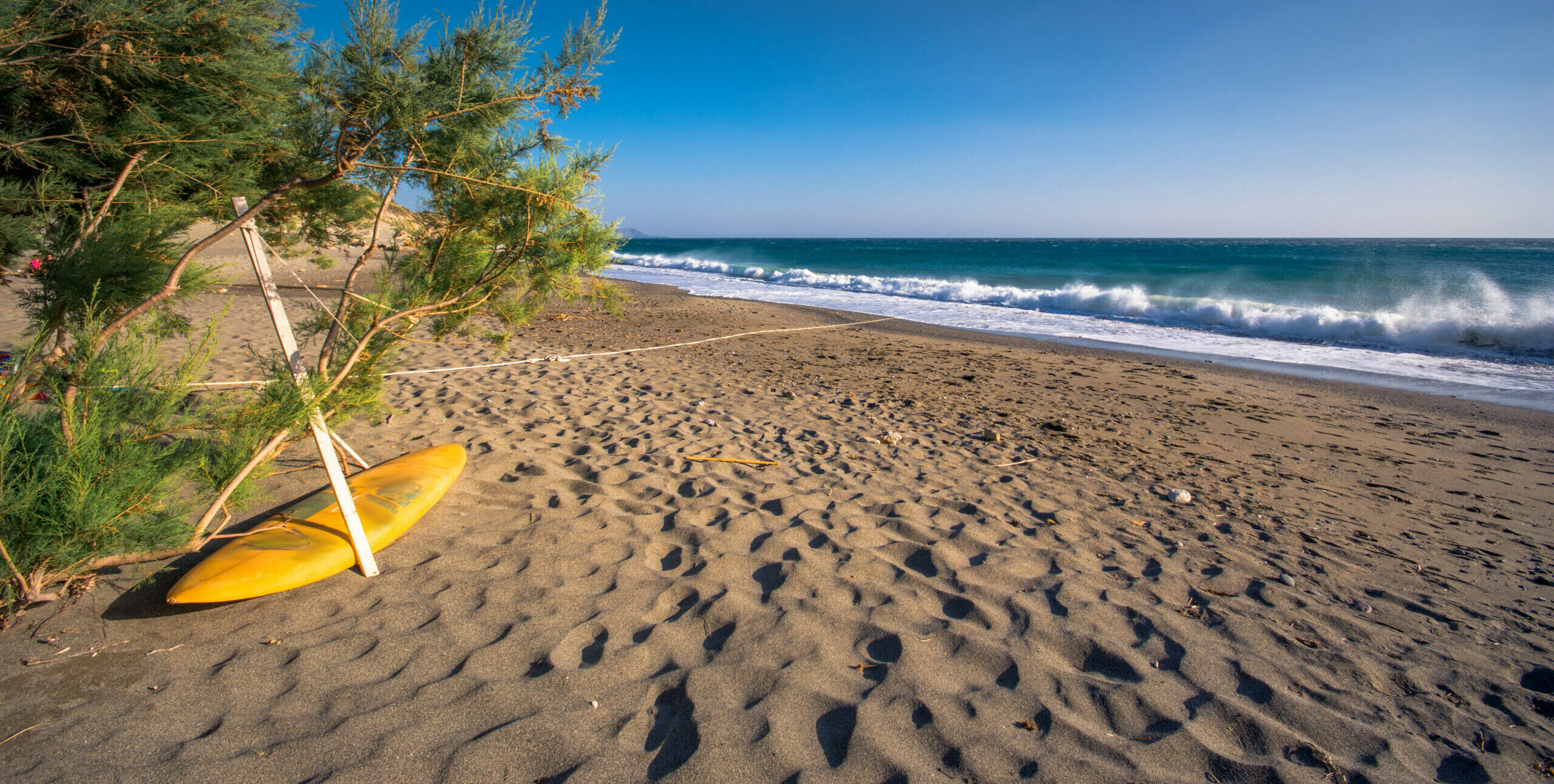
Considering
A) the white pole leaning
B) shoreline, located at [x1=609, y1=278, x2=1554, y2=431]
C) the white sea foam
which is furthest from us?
the white sea foam

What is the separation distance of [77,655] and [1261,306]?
65.9 ft

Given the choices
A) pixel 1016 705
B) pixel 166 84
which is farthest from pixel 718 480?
pixel 166 84

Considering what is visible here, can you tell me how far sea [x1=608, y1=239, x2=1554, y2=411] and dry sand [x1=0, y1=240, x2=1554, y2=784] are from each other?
169 centimetres

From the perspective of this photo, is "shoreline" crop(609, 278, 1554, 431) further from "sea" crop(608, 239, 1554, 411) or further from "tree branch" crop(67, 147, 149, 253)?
"tree branch" crop(67, 147, 149, 253)

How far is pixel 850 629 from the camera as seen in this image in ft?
9.37

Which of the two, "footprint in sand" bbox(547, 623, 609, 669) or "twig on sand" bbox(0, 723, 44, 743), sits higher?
"twig on sand" bbox(0, 723, 44, 743)

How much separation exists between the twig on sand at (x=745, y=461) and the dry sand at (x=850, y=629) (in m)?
0.08

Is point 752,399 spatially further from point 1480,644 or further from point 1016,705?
point 1480,644

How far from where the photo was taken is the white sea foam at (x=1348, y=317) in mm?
11398

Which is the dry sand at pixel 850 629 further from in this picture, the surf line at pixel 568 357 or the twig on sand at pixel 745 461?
the surf line at pixel 568 357

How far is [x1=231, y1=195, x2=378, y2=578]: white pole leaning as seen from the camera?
2.88 metres

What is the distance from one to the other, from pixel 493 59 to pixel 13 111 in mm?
2013

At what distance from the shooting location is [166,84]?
3.02m

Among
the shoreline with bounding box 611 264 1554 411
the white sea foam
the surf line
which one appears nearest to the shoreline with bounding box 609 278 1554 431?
the shoreline with bounding box 611 264 1554 411
